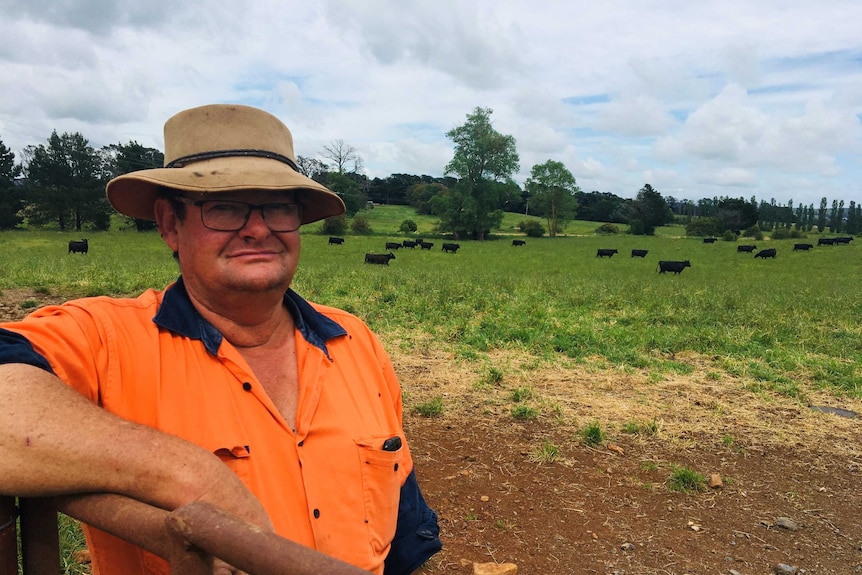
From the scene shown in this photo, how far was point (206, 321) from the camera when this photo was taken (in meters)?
1.82

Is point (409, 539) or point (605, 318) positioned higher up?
point (409, 539)

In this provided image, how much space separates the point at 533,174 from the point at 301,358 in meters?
69.7

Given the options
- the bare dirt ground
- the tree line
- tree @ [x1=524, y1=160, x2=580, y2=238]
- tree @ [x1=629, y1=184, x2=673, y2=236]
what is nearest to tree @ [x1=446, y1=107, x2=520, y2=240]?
the tree line

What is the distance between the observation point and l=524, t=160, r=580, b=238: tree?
65.2m

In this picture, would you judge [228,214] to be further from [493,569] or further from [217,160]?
[493,569]

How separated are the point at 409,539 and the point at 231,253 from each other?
1.20 metres

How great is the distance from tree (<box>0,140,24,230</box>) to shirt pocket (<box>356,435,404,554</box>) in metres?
54.3

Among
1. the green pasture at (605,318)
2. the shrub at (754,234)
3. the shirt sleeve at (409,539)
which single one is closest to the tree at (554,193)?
the shrub at (754,234)

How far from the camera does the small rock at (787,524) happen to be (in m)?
4.07

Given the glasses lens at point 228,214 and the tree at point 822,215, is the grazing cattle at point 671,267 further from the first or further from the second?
the tree at point 822,215

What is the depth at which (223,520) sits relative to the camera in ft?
3.02

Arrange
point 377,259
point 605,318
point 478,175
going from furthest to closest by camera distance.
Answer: point 478,175 → point 377,259 → point 605,318

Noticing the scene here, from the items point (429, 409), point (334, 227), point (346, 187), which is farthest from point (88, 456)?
point (346, 187)

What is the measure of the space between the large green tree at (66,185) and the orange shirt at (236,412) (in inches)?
2059
